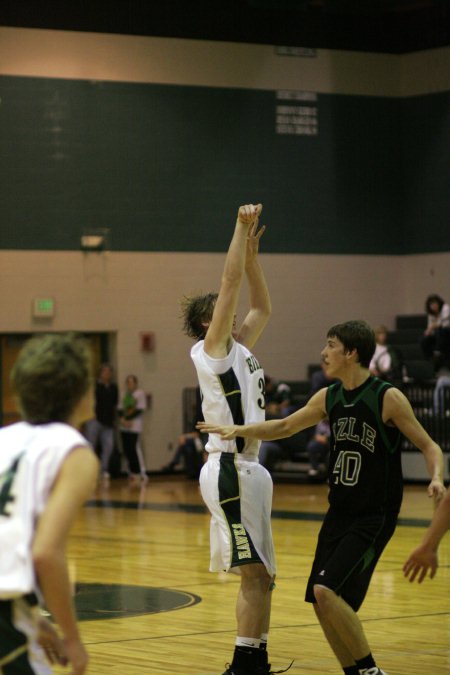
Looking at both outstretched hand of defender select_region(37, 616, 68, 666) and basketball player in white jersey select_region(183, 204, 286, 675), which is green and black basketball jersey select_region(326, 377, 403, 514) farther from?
outstretched hand of defender select_region(37, 616, 68, 666)

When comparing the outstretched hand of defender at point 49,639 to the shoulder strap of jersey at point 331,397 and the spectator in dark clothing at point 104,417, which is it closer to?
the shoulder strap of jersey at point 331,397

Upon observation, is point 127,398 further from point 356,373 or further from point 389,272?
point 356,373

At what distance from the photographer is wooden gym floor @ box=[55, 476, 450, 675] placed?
6.39 m

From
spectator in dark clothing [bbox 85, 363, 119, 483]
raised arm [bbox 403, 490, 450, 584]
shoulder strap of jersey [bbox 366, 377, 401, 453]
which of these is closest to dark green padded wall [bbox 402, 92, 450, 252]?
spectator in dark clothing [bbox 85, 363, 119, 483]

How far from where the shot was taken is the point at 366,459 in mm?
5316

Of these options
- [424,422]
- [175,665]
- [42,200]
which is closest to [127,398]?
[42,200]

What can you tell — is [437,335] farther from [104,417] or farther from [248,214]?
[248,214]

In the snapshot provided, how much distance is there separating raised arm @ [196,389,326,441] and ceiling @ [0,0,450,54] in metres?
14.8

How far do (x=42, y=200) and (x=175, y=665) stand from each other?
14.6 meters

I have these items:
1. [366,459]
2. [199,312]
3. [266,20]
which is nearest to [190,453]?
[266,20]

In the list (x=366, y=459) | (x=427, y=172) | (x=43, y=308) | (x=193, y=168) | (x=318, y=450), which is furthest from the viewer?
(x=427, y=172)

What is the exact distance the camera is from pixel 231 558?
216 inches

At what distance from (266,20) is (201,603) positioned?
15.4 metres

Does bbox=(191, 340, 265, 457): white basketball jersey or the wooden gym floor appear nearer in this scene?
bbox=(191, 340, 265, 457): white basketball jersey
